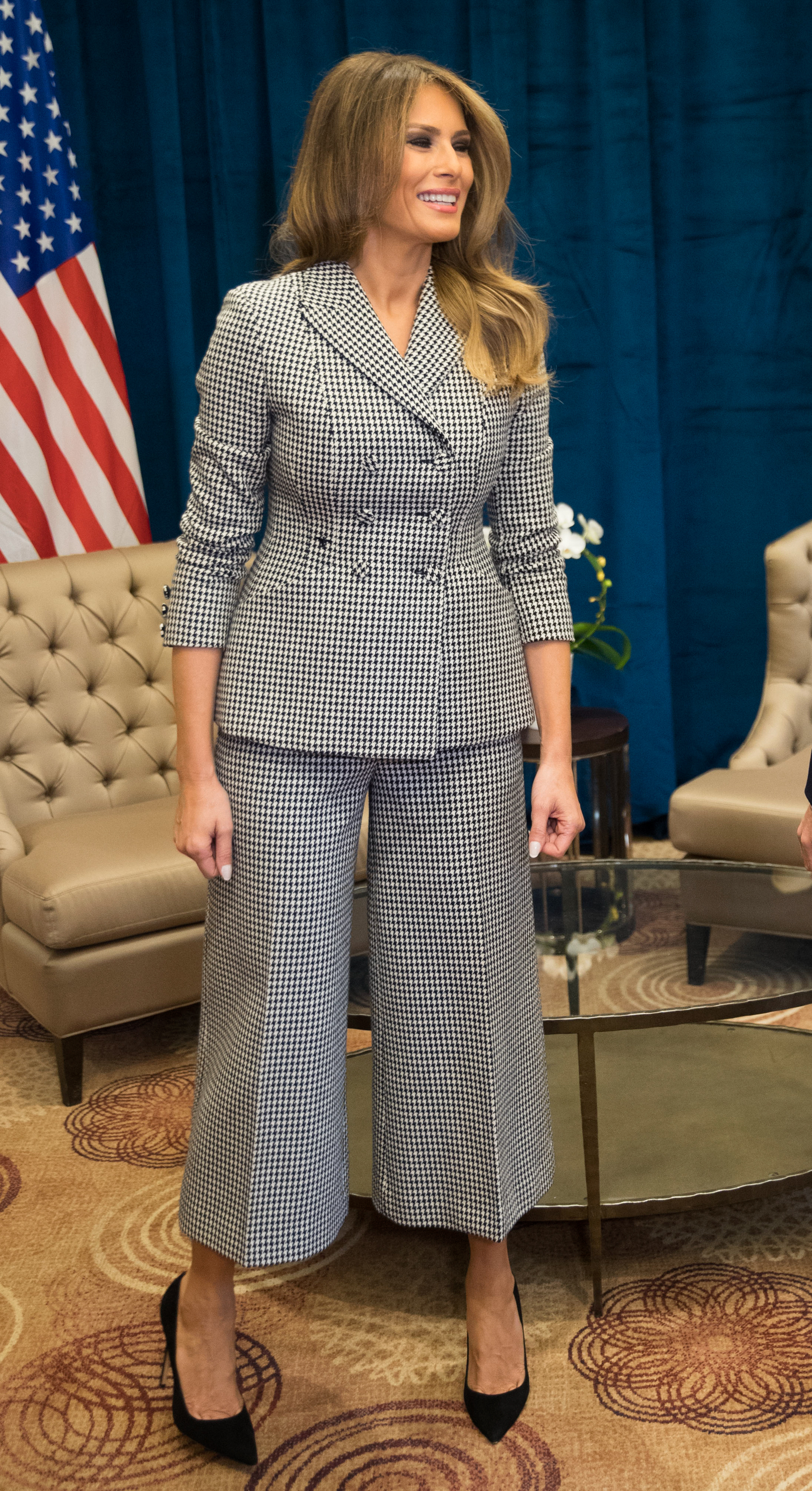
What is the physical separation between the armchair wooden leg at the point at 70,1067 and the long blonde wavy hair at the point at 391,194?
5.39 feet

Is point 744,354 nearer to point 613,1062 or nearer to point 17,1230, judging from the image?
point 613,1062

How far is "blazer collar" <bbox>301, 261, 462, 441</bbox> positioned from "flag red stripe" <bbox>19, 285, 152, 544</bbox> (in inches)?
96.1

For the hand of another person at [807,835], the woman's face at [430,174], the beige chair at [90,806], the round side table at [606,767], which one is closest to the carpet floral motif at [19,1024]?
the beige chair at [90,806]

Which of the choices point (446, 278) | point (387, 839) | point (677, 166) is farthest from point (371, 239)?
point (677, 166)

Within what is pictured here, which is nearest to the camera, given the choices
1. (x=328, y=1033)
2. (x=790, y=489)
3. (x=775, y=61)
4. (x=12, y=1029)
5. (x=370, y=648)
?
(x=370, y=648)

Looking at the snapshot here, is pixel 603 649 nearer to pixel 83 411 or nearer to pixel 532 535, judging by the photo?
pixel 83 411

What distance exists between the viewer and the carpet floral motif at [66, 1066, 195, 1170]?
8.25 ft

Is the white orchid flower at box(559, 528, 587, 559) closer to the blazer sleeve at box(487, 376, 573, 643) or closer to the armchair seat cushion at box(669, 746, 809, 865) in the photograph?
the armchair seat cushion at box(669, 746, 809, 865)

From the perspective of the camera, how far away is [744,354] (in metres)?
4.04

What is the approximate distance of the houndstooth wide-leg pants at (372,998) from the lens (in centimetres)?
161

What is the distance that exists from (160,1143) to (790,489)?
2.66 meters

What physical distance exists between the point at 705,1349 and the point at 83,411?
2.97 metres

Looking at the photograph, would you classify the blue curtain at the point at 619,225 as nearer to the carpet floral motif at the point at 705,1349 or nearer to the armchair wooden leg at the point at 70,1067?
the armchair wooden leg at the point at 70,1067

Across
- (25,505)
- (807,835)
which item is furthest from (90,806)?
(807,835)
